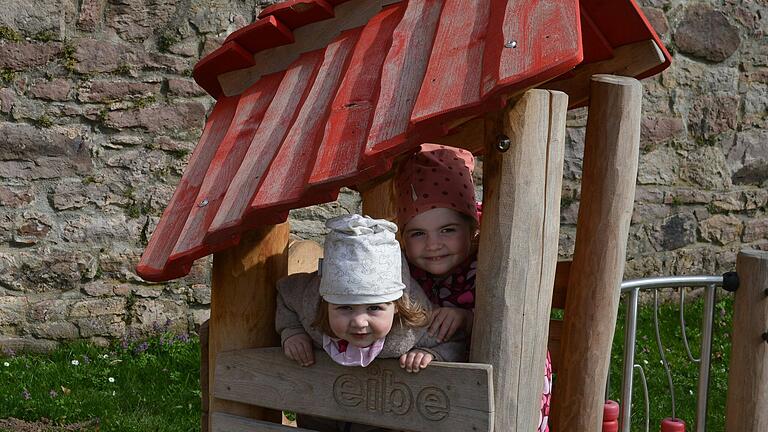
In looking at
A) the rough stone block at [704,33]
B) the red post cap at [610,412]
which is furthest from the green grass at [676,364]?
the rough stone block at [704,33]

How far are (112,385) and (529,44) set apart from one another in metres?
3.53

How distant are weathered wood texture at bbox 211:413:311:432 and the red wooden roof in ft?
1.45

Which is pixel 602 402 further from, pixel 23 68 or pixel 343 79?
pixel 23 68

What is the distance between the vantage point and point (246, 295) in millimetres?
2994

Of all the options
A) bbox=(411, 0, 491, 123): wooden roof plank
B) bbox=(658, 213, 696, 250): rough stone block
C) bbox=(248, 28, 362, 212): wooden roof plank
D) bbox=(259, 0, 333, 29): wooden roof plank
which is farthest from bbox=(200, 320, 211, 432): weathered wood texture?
bbox=(658, 213, 696, 250): rough stone block

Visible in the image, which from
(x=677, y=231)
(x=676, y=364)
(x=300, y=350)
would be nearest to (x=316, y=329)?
(x=300, y=350)

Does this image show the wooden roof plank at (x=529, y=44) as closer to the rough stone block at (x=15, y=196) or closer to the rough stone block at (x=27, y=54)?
the rough stone block at (x=27, y=54)

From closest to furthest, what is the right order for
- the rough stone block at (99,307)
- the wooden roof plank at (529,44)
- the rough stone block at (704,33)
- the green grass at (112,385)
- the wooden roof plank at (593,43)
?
the wooden roof plank at (529,44) → the wooden roof plank at (593,43) → the green grass at (112,385) → the rough stone block at (99,307) → the rough stone block at (704,33)

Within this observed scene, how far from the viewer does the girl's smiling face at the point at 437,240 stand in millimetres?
2904

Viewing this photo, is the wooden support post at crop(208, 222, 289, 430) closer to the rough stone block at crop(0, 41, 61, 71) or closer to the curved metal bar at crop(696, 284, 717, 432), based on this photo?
the curved metal bar at crop(696, 284, 717, 432)

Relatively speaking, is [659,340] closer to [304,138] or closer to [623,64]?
[623,64]

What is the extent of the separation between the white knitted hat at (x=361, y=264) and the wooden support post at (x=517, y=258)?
0.24 meters

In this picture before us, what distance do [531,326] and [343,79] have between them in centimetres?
82

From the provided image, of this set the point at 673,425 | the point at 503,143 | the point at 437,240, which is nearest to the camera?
the point at 503,143
